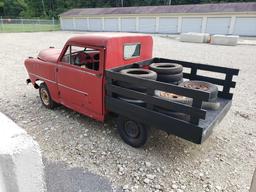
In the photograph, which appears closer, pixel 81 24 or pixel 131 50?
pixel 131 50

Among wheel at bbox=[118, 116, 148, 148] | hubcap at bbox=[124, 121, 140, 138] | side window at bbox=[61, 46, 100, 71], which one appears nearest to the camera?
wheel at bbox=[118, 116, 148, 148]

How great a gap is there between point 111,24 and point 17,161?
39.9 m

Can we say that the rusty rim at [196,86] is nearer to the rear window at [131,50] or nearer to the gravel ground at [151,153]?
the gravel ground at [151,153]

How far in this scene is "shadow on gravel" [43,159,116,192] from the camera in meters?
2.80

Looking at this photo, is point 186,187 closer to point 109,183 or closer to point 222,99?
point 109,183

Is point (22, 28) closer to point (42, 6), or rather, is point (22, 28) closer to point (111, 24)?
point (111, 24)

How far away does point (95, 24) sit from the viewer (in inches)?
1576

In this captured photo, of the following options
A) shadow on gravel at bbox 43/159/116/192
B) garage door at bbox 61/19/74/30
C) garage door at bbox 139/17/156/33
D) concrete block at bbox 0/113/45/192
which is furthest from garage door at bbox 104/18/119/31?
concrete block at bbox 0/113/45/192

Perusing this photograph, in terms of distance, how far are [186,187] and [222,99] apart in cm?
202

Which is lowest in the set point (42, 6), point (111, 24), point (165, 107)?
point (165, 107)

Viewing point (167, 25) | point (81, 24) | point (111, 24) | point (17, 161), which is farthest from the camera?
point (81, 24)

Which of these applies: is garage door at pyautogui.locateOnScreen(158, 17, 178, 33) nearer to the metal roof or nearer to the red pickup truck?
the metal roof

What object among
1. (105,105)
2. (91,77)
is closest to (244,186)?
(105,105)

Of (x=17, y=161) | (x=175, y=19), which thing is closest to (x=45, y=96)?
(x=17, y=161)
